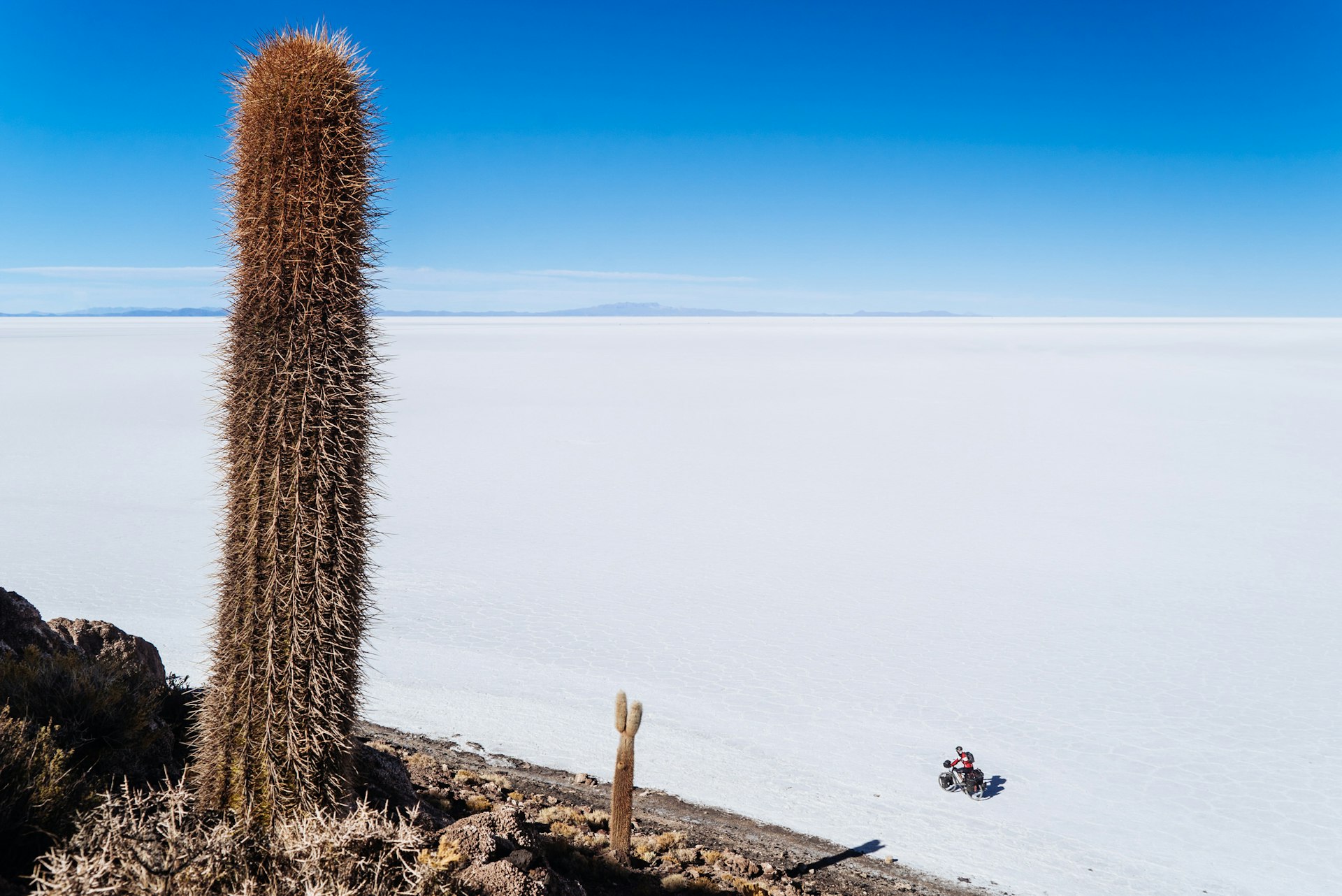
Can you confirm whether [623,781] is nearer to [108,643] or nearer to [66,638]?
[108,643]

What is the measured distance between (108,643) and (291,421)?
3.89m

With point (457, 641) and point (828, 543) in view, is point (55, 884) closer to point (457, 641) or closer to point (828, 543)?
point (457, 641)

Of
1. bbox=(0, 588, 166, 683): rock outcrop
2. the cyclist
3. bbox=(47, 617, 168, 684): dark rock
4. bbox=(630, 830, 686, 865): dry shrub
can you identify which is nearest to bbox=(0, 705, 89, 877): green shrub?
bbox=(0, 588, 166, 683): rock outcrop

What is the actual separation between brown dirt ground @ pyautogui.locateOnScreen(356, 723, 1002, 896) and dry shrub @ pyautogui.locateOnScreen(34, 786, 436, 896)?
4.07 meters

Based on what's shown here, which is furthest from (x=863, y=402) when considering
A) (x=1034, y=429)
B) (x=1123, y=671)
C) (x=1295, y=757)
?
(x=1295, y=757)

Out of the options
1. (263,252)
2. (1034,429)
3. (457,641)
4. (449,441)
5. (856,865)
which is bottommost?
(856,865)

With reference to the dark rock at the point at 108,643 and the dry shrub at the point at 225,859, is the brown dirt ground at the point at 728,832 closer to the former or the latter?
the dark rock at the point at 108,643

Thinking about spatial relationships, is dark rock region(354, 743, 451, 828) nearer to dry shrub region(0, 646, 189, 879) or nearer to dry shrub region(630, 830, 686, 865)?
dry shrub region(0, 646, 189, 879)

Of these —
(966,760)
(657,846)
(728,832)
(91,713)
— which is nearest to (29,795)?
(91,713)

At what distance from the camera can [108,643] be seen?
640 centimetres

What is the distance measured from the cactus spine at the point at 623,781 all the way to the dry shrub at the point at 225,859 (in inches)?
111

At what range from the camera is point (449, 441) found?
26.3m

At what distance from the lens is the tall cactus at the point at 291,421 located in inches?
148

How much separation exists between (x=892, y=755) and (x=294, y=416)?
304 inches
